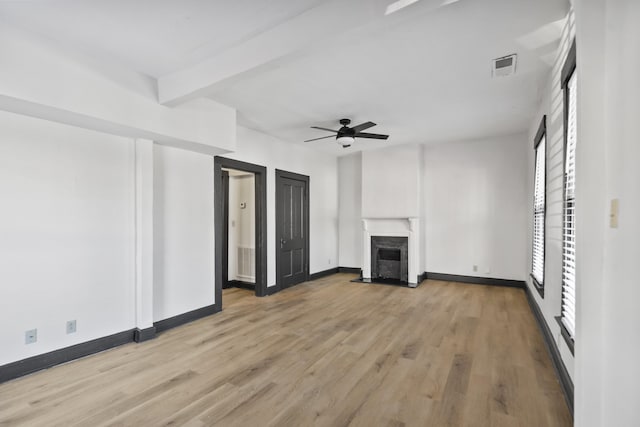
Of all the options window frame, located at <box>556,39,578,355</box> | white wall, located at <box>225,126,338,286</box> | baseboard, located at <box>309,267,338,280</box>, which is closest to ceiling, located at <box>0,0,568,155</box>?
window frame, located at <box>556,39,578,355</box>

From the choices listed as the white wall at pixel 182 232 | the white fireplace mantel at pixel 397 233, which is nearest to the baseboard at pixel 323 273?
the white fireplace mantel at pixel 397 233

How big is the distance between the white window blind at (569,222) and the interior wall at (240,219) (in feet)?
15.2

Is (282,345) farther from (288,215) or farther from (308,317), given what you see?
(288,215)

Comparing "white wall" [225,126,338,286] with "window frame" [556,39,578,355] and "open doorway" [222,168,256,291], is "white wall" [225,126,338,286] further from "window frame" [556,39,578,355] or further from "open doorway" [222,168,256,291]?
"window frame" [556,39,578,355]

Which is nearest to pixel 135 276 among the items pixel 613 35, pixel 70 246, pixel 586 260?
pixel 70 246

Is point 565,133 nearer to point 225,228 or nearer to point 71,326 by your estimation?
point 71,326

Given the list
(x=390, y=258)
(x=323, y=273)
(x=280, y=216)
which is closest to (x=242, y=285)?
(x=280, y=216)

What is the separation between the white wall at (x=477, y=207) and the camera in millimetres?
5969

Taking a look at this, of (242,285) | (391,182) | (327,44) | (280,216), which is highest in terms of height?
(327,44)

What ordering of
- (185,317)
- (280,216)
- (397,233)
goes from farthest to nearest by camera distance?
(397,233), (280,216), (185,317)

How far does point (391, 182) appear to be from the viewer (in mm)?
6625

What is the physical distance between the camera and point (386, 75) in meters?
3.36

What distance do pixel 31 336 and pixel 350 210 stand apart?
598 centimetres

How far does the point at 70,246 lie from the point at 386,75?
3608 millimetres
